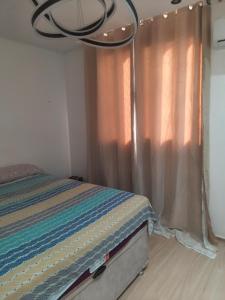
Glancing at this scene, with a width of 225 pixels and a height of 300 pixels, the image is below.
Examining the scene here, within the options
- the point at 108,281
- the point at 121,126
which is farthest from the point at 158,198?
the point at 108,281

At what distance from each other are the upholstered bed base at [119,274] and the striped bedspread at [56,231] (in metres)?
0.13

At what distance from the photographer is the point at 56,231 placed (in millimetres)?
1575

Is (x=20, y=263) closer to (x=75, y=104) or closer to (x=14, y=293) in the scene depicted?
(x=14, y=293)

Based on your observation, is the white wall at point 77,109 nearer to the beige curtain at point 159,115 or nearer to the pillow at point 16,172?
the beige curtain at point 159,115

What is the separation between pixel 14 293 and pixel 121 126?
85.0 inches

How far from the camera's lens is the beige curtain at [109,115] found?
2.85 meters

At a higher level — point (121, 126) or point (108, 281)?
point (121, 126)

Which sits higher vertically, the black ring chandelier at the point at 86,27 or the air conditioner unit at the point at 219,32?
the air conditioner unit at the point at 219,32

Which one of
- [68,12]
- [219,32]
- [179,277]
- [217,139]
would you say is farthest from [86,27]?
[179,277]

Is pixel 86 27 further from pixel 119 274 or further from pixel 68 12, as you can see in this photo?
pixel 119 274

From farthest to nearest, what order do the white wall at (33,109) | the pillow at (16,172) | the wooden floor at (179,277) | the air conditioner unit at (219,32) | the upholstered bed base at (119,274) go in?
the white wall at (33,109) → the pillow at (16,172) → the air conditioner unit at (219,32) → the wooden floor at (179,277) → the upholstered bed base at (119,274)

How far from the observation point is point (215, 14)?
86.0 inches

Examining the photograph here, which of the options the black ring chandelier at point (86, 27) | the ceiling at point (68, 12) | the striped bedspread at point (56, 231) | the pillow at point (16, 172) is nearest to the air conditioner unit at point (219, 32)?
the ceiling at point (68, 12)

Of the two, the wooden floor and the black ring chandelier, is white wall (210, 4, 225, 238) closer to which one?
the wooden floor
